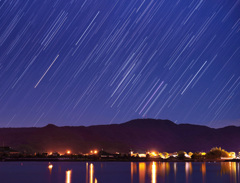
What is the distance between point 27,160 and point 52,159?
9958 mm

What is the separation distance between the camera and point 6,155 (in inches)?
6668

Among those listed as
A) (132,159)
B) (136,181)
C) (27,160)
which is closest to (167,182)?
(136,181)

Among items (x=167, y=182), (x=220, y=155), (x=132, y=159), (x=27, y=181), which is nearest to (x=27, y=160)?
(x=132, y=159)

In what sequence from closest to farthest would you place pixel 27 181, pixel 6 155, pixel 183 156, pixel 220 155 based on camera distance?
pixel 27 181 < pixel 220 155 < pixel 183 156 < pixel 6 155

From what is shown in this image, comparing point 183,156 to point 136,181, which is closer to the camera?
point 136,181

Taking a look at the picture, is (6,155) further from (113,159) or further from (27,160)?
(113,159)

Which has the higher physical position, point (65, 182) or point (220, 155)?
point (220, 155)

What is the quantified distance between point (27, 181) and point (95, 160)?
101 metres

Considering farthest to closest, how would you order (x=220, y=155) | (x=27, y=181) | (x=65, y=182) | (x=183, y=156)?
(x=183, y=156) → (x=220, y=155) → (x=27, y=181) → (x=65, y=182)

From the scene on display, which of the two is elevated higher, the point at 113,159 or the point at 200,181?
the point at 113,159

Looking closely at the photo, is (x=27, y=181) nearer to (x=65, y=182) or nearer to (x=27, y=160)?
(x=65, y=182)

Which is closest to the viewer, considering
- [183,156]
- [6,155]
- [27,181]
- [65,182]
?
[65,182]

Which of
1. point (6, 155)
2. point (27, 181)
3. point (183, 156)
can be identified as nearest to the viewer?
point (27, 181)

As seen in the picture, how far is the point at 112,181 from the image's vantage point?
182ft
